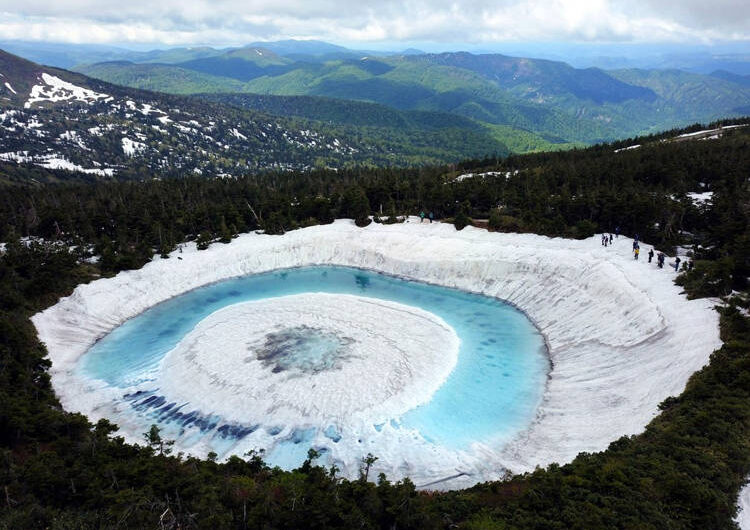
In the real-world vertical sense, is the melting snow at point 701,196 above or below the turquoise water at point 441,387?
above

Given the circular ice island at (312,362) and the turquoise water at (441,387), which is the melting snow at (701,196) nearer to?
the turquoise water at (441,387)

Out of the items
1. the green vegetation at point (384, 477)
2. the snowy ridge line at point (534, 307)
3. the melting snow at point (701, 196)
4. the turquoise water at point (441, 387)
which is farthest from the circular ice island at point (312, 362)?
the melting snow at point (701, 196)

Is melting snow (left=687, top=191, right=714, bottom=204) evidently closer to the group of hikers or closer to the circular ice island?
the group of hikers

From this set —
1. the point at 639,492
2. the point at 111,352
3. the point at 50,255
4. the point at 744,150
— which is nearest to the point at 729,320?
the point at 639,492

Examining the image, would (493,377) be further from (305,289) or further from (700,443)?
(305,289)

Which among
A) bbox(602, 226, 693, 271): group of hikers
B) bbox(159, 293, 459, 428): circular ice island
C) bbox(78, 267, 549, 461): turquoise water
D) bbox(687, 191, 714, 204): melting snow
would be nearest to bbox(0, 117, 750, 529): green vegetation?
bbox(687, 191, 714, 204): melting snow

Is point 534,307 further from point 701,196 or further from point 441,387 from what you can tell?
point 701,196
